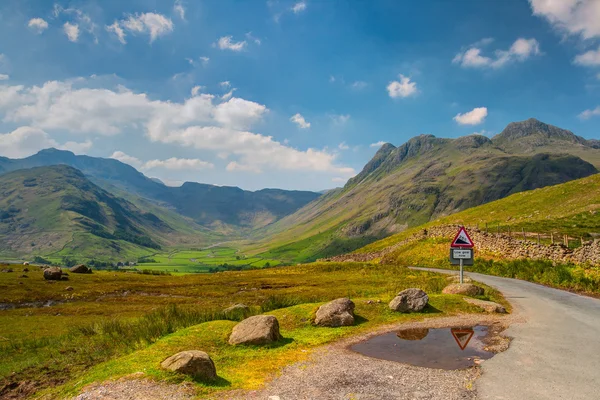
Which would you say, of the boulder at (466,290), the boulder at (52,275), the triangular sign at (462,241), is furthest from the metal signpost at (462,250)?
the boulder at (52,275)

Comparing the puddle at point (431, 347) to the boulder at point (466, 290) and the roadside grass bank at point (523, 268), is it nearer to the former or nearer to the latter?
the boulder at point (466, 290)

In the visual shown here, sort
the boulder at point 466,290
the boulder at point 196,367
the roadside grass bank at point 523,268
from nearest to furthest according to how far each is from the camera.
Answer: the boulder at point 196,367 < the boulder at point 466,290 < the roadside grass bank at point 523,268

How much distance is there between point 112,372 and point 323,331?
10.4 m

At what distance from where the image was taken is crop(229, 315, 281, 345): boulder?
1656 cm

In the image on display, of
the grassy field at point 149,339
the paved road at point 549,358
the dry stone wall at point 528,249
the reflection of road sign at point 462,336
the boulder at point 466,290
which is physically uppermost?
the dry stone wall at point 528,249

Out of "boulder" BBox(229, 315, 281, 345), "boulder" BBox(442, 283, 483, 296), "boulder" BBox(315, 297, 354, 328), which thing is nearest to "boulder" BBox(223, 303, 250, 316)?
"boulder" BBox(315, 297, 354, 328)

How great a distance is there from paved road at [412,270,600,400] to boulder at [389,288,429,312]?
516 cm

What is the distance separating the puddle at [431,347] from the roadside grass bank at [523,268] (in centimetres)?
1781

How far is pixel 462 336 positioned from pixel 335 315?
6.80 meters

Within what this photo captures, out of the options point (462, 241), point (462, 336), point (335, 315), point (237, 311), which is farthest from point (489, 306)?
point (237, 311)

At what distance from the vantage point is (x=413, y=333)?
61.4 ft

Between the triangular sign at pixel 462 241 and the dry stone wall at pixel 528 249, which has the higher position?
the triangular sign at pixel 462 241

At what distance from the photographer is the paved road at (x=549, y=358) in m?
11.3

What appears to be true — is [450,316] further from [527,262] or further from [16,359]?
[16,359]
